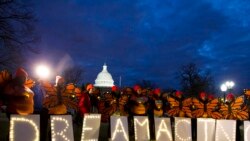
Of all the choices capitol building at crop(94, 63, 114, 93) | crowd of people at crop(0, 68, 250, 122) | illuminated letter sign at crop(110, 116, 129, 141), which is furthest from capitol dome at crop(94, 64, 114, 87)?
illuminated letter sign at crop(110, 116, 129, 141)

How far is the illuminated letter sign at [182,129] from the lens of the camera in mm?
12391

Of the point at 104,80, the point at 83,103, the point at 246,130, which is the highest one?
the point at 104,80

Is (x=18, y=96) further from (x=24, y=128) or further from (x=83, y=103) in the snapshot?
(x=83, y=103)

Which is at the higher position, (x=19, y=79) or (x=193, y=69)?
(x=193, y=69)

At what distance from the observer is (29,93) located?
381 inches

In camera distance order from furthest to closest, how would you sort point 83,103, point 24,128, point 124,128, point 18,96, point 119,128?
1. point 83,103
2. point 124,128
3. point 119,128
4. point 18,96
5. point 24,128

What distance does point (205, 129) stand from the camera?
12867 millimetres

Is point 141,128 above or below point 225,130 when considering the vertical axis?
above

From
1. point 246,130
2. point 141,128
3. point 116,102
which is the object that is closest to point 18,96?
point 141,128

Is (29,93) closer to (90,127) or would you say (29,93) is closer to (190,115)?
(90,127)

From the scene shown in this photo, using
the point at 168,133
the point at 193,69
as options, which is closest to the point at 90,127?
the point at 168,133

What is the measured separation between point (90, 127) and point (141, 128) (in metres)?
1.85

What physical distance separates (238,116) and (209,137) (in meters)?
1.66

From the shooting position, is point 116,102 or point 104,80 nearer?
point 116,102
